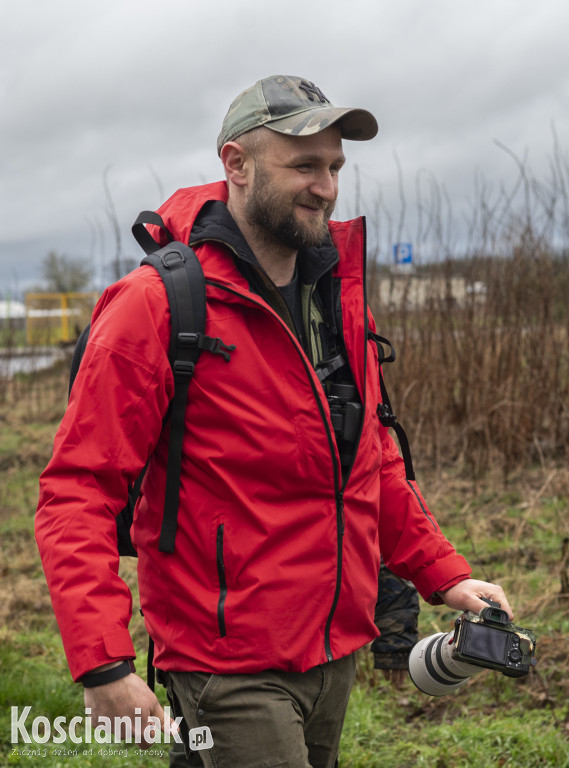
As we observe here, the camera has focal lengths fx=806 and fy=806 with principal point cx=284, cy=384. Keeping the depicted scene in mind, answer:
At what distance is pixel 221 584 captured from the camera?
1.82 m

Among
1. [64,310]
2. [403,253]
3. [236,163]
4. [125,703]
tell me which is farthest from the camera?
[64,310]

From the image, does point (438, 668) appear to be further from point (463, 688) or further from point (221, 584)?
point (463, 688)

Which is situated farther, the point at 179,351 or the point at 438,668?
the point at 438,668

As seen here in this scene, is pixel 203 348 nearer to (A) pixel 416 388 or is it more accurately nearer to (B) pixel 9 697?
(B) pixel 9 697

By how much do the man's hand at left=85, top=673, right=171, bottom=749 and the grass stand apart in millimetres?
2078

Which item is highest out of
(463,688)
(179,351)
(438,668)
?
(179,351)

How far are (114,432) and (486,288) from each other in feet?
18.3

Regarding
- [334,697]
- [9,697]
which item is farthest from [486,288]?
[334,697]

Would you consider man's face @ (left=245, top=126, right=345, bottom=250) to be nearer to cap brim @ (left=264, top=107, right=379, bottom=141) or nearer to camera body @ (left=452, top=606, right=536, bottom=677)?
cap brim @ (left=264, top=107, right=379, bottom=141)

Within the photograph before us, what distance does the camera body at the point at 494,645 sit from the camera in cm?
202

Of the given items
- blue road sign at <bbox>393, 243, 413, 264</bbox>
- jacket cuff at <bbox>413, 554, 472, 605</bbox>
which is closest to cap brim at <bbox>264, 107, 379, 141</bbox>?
jacket cuff at <bbox>413, 554, 472, 605</bbox>

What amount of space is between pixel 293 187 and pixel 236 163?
0.21 meters

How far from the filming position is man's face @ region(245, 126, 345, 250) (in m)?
2.04

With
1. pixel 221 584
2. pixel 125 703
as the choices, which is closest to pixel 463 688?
pixel 221 584
